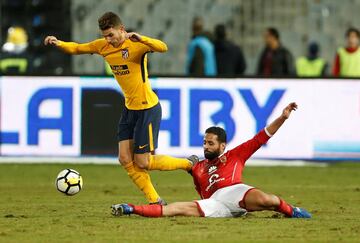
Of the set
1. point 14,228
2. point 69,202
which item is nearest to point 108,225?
point 14,228

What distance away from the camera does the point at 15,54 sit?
22.2 metres

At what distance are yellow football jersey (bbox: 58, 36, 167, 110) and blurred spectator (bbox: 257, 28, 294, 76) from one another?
782 cm

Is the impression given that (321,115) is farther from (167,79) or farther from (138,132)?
(138,132)

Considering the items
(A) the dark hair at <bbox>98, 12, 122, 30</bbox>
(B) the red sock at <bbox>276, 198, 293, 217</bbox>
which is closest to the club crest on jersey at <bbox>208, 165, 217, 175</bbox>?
(B) the red sock at <bbox>276, 198, 293, 217</bbox>

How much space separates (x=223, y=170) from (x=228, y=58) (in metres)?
9.05

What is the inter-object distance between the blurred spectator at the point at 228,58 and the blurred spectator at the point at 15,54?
3.83 m

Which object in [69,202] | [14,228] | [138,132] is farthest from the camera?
[69,202]

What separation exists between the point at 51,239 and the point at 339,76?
9.53 metres

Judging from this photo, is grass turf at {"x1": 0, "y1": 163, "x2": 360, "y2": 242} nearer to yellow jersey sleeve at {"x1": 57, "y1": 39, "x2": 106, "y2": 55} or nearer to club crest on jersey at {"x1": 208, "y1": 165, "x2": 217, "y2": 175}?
club crest on jersey at {"x1": 208, "y1": 165, "x2": 217, "y2": 175}

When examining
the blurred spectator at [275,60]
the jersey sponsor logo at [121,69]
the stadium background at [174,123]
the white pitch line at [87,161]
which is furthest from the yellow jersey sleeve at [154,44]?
the blurred spectator at [275,60]

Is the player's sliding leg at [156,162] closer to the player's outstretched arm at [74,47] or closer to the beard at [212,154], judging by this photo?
the beard at [212,154]

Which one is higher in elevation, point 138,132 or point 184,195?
point 138,132

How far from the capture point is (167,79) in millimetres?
18109

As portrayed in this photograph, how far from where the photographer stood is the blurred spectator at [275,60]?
19.8 metres
